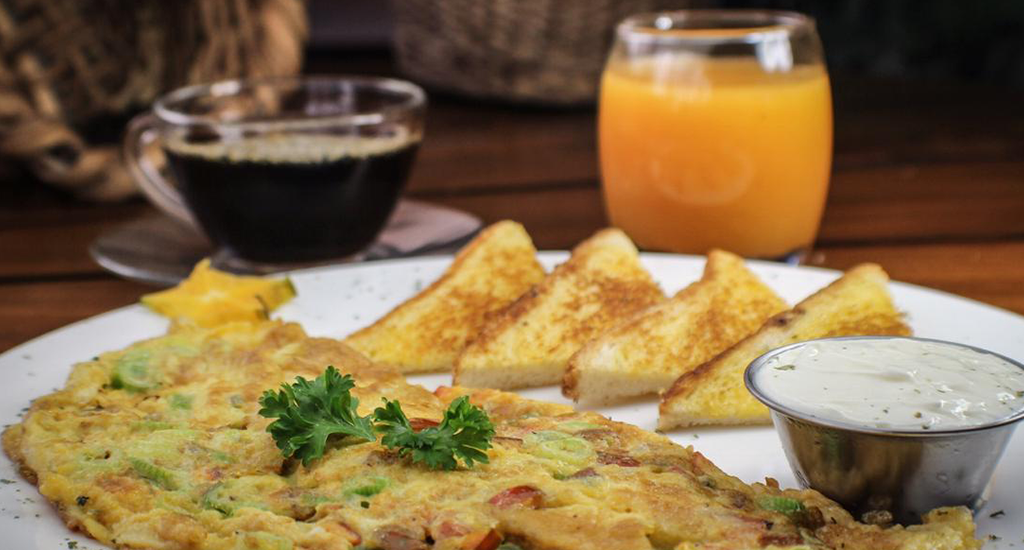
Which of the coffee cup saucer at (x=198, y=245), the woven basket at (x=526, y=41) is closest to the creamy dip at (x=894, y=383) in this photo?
the coffee cup saucer at (x=198, y=245)

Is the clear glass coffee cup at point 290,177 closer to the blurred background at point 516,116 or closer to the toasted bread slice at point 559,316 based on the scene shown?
the blurred background at point 516,116

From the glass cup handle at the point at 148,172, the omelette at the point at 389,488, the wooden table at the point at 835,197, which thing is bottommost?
the wooden table at the point at 835,197

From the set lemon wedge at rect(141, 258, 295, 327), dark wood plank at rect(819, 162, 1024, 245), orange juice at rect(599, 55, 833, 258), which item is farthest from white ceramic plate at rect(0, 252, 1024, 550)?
dark wood plank at rect(819, 162, 1024, 245)

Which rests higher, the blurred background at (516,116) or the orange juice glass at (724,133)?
the orange juice glass at (724,133)

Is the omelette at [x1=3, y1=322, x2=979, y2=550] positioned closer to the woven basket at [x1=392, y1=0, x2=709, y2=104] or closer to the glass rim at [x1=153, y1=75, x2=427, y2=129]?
the glass rim at [x1=153, y1=75, x2=427, y2=129]

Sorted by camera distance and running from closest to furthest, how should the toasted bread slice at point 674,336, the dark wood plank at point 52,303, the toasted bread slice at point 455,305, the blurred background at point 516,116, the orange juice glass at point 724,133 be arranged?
the toasted bread slice at point 674,336 < the toasted bread slice at point 455,305 < the dark wood plank at point 52,303 < the orange juice glass at point 724,133 < the blurred background at point 516,116

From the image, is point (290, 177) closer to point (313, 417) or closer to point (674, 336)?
point (674, 336)
